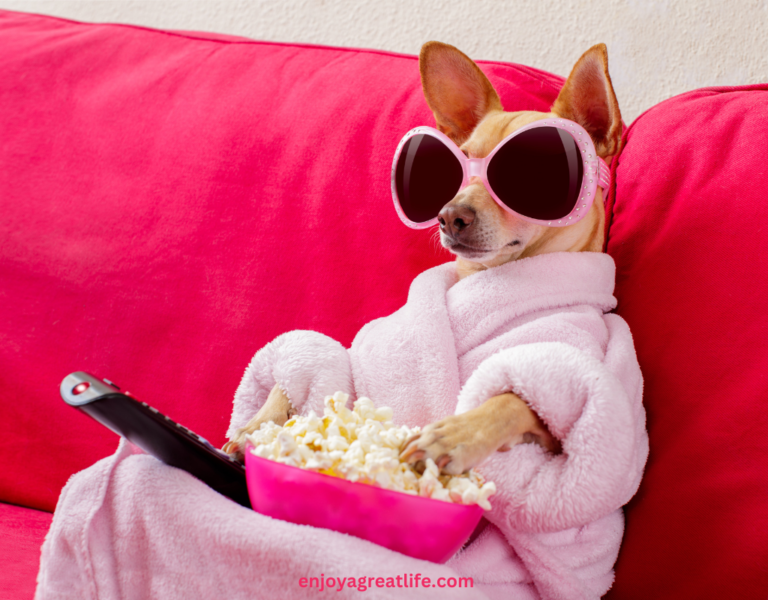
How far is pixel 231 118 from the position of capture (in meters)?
1.40

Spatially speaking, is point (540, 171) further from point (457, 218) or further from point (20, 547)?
point (20, 547)

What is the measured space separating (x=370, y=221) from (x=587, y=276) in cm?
46

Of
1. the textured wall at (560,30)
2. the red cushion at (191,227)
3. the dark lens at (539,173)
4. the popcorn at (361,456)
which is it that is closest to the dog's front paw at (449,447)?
the popcorn at (361,456)

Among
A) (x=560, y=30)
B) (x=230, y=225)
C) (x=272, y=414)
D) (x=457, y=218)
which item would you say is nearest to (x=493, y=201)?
(x=457, y=218)

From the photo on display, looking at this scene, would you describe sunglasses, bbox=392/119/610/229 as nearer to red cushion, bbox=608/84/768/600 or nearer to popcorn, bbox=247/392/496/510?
red cushion, bbox=608/84/768/600

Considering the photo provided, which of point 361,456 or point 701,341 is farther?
point 701,341

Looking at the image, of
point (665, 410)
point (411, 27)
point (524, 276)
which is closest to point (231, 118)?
point (411, 27)

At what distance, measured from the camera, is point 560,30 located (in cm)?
152

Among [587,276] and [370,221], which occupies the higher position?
[370,221]

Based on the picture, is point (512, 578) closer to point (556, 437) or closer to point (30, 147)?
point (556, 437)

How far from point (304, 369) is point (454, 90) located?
0.64 m

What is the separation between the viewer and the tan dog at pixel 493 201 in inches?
39.1

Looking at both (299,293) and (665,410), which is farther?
(299,293)

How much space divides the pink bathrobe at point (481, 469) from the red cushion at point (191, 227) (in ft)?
0.75
